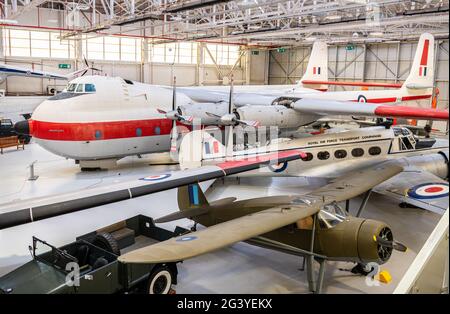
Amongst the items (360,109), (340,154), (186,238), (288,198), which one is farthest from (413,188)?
(186,238)

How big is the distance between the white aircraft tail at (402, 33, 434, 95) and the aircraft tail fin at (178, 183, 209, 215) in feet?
58.8

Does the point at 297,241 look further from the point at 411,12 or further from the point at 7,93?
the point at 7,93

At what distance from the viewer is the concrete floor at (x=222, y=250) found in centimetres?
877

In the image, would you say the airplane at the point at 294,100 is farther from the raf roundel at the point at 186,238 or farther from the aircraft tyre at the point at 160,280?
the raf roundel at the point at 186,238

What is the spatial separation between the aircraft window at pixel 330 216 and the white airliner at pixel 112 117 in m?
7.05

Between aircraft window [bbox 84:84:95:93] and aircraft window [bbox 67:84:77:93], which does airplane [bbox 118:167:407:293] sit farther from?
aircraft window [bbox 67:84:77:93]

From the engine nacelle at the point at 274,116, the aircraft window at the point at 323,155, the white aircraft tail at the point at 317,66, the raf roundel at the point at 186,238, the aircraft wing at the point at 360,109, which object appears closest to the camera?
the raf roundel at the point at 186,238

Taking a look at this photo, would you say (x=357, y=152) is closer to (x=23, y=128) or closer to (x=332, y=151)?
(x=332, y=151)

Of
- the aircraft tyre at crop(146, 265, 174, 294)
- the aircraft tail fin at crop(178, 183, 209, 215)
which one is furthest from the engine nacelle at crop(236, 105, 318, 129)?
the aircraft tyre at crop(146, 265, 174, 294)

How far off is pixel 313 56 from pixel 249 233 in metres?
24.0

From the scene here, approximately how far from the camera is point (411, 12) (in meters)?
18.2

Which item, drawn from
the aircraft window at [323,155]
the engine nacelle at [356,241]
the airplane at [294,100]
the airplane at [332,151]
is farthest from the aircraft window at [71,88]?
the engine nacelle at [356,241]

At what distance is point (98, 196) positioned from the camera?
26.4 feet

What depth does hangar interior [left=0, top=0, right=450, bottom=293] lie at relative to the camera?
30.4 feet
